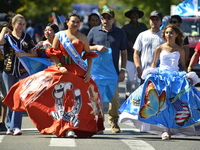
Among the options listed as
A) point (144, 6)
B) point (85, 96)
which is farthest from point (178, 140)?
point (144, 6)

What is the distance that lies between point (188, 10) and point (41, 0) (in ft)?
89.1

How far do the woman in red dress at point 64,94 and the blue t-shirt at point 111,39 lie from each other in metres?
0.99

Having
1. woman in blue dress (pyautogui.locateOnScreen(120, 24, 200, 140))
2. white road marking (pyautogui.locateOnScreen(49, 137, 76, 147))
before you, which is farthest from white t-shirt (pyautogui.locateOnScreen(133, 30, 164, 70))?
white road marking (pyautogui.locateOnScreen(49, 137, 76, 147))

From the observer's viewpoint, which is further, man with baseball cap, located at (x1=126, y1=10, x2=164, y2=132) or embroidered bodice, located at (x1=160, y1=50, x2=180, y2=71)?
man with baseball cap, located at (x1=126, y1=10, x2=164, y2=132)

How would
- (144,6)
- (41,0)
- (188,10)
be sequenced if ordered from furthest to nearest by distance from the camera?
(144,6)
(41,0)
(188,10)

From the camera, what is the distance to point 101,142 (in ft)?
28.7

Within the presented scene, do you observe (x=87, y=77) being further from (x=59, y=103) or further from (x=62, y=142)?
(x=62, y=142)

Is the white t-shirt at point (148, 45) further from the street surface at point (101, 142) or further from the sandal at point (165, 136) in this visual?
the sandal at point (165, 136)

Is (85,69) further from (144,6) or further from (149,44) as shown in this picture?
(144,6)

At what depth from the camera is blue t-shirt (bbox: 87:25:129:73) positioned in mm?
10297

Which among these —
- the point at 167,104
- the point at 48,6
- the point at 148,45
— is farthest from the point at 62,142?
the point at 48,6

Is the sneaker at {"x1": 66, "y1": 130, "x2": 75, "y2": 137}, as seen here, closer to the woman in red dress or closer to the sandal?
the woman in red dress

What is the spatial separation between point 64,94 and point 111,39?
1.62 metres

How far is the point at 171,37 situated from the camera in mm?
9805
